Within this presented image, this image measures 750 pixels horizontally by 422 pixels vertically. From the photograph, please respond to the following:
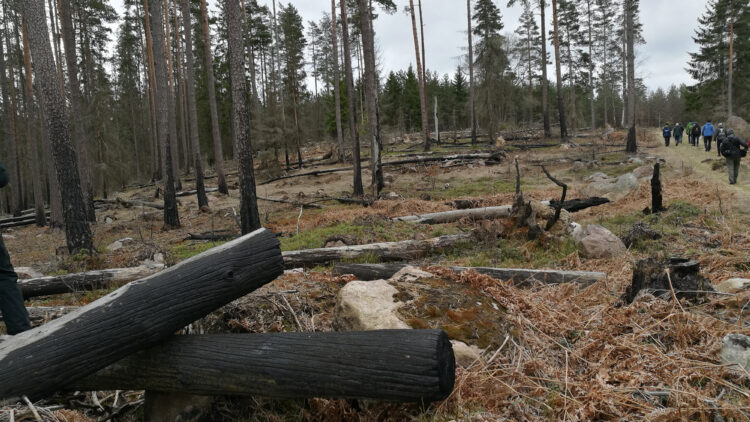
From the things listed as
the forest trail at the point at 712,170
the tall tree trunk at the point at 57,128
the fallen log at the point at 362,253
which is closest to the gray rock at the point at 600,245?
the fallen log at the point at 362,253

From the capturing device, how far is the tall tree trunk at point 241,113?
31.9 ft

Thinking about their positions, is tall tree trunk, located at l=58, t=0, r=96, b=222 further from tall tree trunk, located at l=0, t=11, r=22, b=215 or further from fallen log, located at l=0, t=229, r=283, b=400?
fallen log, located at l=0, t=229, r=283, b=400

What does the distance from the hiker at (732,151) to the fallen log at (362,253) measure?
416 inches

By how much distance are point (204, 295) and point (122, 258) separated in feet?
22.7

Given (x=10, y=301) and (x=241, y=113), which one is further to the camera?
(x=241, y=113)

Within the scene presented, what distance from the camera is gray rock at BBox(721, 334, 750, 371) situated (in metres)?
2.80

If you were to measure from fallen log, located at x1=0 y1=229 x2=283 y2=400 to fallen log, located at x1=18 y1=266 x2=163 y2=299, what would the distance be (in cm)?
445

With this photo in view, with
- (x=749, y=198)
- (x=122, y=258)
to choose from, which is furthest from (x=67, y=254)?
(x=749, y=198)

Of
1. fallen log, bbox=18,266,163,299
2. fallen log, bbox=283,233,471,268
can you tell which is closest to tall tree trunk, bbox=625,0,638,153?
fallen log, bbox=283,233,471,268

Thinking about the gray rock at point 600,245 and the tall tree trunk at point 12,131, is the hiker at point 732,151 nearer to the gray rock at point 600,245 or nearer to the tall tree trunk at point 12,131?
the gray rock at point 600,245

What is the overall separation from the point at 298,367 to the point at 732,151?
49.5ft

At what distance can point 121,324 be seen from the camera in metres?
2.71

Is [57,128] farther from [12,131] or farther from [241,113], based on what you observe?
[12,131]

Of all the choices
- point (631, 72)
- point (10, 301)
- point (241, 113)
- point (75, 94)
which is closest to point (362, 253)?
point (10, 301)
